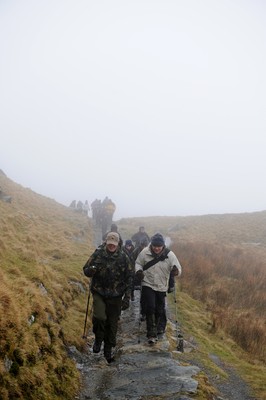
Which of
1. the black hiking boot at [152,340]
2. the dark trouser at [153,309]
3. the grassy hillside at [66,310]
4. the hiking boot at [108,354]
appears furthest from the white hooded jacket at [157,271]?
the grassy hillside at [66,310]

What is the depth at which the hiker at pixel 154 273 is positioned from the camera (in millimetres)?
9102

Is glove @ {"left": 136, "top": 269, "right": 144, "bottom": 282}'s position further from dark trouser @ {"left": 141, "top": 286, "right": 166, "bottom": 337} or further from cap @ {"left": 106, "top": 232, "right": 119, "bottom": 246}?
cap @ {"left": 106, "top": 232, "right": 119, "bottom": 246}

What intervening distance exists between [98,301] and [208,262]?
50.5ft

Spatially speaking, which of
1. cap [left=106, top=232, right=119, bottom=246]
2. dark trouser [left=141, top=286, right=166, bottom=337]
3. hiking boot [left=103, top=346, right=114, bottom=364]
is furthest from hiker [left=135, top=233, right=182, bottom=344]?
cap [left=106, top=232, right=119, bottom=246]

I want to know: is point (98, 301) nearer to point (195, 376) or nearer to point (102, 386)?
point (102, 386)

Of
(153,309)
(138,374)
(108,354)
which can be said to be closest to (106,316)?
(108,354)

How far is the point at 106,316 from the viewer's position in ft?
25.5

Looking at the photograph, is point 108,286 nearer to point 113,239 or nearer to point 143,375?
point 113,239

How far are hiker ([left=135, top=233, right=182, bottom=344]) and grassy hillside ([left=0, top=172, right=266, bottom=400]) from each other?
1716 mm

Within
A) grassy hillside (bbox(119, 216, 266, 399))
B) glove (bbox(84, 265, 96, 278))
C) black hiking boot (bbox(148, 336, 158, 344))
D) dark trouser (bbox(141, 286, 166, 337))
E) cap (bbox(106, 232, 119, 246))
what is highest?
cap (bbox(106, 232, 119, 246))

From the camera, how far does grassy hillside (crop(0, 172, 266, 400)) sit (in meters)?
5.92

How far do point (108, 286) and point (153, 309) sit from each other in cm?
194

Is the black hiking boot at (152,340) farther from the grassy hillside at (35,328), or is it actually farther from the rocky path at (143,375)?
the grassy hillside at (35,328)

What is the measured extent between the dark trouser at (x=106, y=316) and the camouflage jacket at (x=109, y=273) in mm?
144
